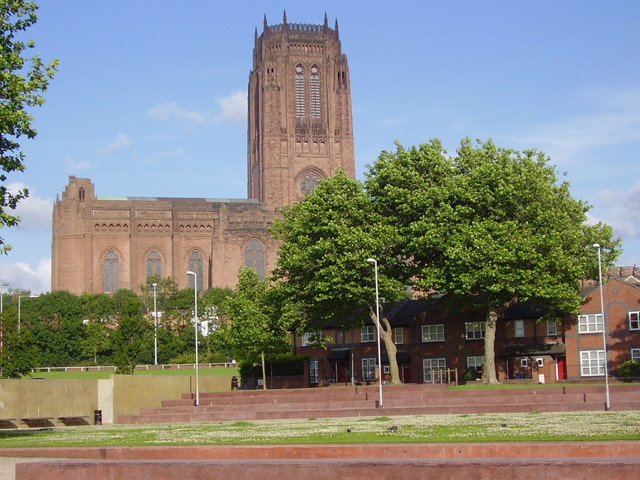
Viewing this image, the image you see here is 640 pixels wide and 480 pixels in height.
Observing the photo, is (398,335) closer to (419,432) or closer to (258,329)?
(258,329)

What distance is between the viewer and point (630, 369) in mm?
Result: 52875

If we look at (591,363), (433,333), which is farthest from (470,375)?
(591,363)

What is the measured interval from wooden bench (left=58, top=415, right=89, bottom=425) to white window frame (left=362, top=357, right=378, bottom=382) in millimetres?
27540

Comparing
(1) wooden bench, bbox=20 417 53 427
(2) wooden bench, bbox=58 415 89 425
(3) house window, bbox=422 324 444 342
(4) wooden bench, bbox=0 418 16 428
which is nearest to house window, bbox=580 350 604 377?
(3) house window, bbox=422 324 444 342

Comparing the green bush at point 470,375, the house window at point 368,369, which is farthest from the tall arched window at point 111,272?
the green bush at point 470,375

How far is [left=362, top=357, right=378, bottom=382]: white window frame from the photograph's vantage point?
67.4 m

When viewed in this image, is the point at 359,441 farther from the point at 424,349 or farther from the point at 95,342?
the point at 95,342

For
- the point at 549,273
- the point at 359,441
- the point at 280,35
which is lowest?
the point at 359,441

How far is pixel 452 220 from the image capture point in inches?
2111

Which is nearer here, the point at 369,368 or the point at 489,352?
the point at 489,352

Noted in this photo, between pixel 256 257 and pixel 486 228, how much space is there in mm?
83573

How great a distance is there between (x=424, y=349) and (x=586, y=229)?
1350 centimetres

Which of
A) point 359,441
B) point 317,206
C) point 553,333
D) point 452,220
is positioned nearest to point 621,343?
point 553,333

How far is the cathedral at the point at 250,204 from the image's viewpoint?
133 metres
